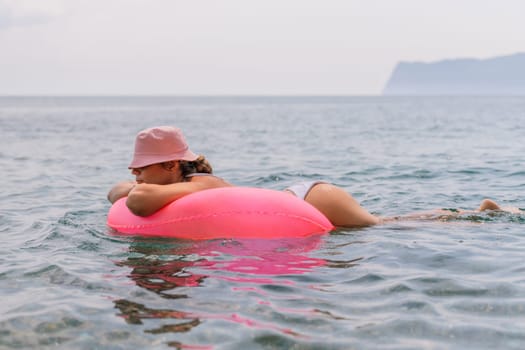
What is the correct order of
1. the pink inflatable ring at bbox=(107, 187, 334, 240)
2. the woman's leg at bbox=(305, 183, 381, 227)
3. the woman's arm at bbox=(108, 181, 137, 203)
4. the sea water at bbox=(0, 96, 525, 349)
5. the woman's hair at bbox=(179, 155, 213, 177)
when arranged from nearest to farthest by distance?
the sea water at bbox=(0, 96, 525, 349), the pink inflatable ring at bbox=(107, 187, 334, 240), the woman's hair at bbox=(179, 155, 213, 177), the woman's leg at bbox=(305, 183, 381, 227), the woman's arm at bbox=(108, 181, 137, 203)

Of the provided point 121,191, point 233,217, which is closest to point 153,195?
point 233,217

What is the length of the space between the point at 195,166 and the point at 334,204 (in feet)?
4.59

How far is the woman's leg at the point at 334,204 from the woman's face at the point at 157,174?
4.29ft

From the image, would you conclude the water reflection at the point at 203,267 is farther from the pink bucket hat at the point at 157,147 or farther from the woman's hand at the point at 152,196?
the pink bucket hat at the point at 157,147

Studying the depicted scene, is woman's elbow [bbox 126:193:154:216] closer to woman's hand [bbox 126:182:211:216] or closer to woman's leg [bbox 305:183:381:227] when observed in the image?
woman's hand [bbox 126:182:211:216]

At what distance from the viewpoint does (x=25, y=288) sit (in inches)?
211

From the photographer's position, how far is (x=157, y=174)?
6629mm

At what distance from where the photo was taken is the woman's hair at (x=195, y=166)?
6.73m

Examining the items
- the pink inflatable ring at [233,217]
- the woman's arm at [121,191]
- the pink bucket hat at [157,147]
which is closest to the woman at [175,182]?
the pink bucket hat at [157,147]

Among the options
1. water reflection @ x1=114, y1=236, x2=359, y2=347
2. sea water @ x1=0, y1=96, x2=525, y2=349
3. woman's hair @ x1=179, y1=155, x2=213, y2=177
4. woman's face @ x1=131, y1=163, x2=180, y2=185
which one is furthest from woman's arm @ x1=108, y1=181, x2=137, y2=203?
water reflection @ x1=114, y1=236, x2=359, y2=347

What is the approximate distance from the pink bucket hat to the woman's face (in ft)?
0.42

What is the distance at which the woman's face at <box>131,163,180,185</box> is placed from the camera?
6.58 metres

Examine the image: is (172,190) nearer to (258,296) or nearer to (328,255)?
(328,255)

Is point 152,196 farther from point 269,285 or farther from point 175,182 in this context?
point 269,285
